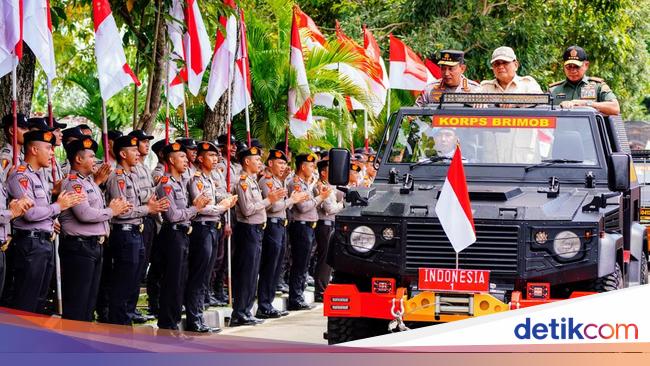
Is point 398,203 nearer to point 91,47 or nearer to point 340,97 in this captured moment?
point 340,97

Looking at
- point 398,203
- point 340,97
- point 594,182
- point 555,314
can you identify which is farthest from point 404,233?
point 340,97

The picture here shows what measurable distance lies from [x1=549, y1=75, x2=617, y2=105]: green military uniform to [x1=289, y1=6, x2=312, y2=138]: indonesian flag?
505 cm

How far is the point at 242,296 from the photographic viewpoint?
1426cm

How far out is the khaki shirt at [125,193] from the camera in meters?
12.1

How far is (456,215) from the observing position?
30.9 ft

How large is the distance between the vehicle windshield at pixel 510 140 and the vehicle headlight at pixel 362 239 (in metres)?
1.41

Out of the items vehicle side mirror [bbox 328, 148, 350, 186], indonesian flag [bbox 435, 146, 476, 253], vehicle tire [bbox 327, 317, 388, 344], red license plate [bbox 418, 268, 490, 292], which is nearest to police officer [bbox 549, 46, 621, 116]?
vehicle side mirror [bbox 328, 148, 350, 186]

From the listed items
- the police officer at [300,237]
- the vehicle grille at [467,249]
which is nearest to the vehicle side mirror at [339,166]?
the vehicle grille at [467,249]

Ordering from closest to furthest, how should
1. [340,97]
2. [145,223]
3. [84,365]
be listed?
[84,365] → [145,223] → [340,97]

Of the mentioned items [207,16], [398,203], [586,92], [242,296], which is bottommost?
[242,296]

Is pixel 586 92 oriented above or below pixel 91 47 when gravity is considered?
below

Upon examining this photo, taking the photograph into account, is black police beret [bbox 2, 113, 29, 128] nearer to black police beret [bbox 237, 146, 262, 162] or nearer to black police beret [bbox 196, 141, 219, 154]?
black police beret [bbox 196, 141, 219, 154]

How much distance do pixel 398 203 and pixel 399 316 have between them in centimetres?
105

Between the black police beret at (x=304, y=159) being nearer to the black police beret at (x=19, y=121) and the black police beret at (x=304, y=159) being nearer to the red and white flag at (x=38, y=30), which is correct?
the red and white flag at (x=38, y=30)
